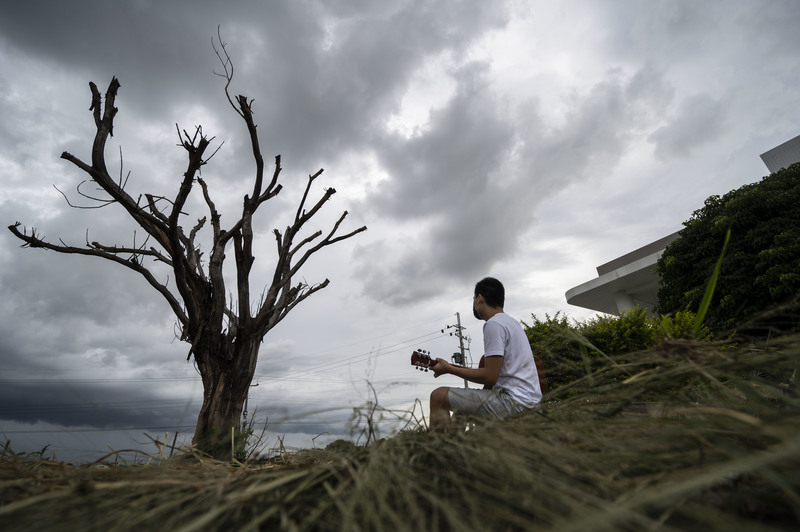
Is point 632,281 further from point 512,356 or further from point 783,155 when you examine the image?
point 512,356

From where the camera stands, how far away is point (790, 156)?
830 inches

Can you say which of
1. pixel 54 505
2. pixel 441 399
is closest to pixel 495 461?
pixel 54 505

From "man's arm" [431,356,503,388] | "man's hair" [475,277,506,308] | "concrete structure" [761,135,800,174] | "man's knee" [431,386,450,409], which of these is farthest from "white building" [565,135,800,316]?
"man's knee" [431,386,450,409]

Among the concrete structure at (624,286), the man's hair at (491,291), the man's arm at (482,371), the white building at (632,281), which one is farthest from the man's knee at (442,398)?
the concrete structure at (624,286)

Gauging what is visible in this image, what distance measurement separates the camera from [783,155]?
70.2 ft

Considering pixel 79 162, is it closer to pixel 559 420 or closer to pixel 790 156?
pixel 559 420

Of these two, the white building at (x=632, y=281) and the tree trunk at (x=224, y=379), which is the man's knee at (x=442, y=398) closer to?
the tree trunk at (x=224, y=379)

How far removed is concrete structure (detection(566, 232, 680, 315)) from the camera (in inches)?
832

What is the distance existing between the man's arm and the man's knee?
18 centimetres

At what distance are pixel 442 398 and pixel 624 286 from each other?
950 inches

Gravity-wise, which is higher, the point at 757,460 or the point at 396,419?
the point at 396,419

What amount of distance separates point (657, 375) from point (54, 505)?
1.18 metres

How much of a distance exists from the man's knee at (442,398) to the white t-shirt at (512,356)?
401mm

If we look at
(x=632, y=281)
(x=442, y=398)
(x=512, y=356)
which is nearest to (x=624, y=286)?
(x=632, y=281)
